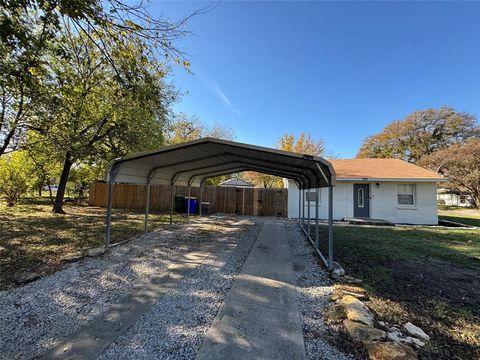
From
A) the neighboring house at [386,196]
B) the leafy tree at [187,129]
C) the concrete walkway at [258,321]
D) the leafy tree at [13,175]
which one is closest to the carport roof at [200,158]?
the concrete walkway at [258,321]

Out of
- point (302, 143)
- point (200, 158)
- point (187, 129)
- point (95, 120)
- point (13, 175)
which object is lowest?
point (13, 175)

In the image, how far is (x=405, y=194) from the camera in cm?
1336

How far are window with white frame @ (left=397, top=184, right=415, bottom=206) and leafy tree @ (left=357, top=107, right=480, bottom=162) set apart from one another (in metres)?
19.4

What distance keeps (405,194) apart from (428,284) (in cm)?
1073

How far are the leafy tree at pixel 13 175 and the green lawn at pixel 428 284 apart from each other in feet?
58.3

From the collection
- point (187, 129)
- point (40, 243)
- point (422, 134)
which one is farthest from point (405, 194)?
point (422, 134)

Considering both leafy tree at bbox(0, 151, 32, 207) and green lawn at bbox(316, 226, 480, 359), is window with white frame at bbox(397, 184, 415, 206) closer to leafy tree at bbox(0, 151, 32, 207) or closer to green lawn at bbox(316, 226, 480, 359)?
green lawn at bbox(316, 226, 480, 359)

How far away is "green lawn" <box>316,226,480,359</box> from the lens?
2.75 meters

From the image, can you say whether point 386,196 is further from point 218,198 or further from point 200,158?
point 200,158

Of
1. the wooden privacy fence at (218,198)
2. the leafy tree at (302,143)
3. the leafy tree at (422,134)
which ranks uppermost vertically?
the leafy tree at (422,134)

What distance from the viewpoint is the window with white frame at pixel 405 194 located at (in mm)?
13281

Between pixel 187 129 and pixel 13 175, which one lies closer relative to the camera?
pixel 13 175

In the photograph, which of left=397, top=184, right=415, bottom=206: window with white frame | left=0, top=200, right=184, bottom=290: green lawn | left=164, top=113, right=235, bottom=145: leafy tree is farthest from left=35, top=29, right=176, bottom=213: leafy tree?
left=397, top=184, right=415, bottom=206: window with white frame

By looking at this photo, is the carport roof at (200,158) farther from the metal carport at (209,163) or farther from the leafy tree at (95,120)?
the leafy tree at (95,120)
